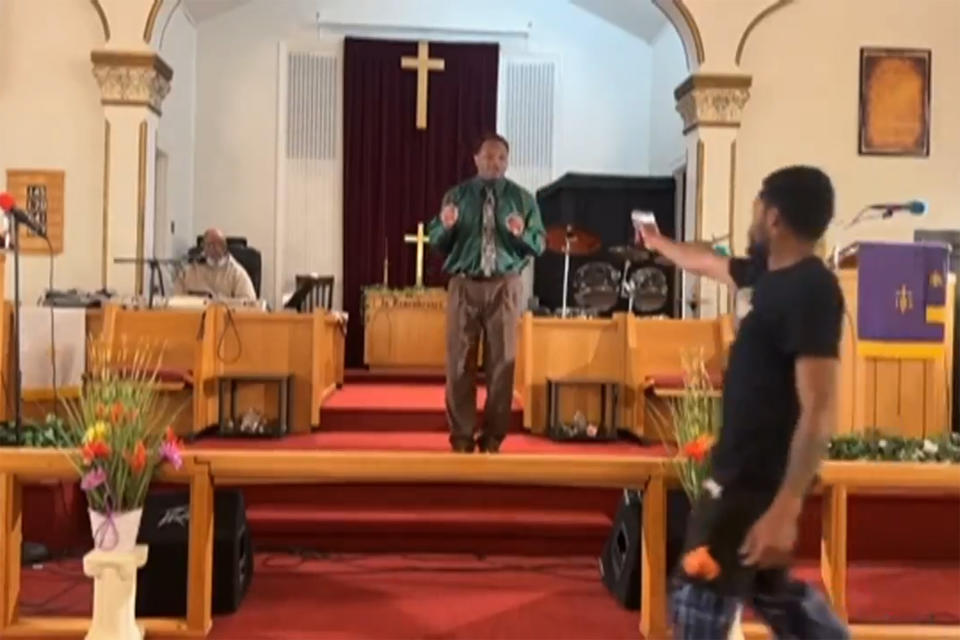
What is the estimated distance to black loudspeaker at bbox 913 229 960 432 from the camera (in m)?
6.32

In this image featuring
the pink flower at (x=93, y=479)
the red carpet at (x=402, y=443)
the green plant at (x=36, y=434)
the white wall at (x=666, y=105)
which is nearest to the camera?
the pink flower at (x=93, y=479)

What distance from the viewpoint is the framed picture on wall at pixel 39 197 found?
26.0 feet

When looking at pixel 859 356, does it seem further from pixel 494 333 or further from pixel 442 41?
pixel 442 41

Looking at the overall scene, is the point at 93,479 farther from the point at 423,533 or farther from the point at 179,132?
the point at 179,132

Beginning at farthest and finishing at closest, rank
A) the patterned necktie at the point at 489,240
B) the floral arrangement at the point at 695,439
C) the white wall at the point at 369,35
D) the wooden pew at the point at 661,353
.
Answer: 1. the white wall at the point at 369,35
2. the wooden pew at the point at 661,353
3. the patterned necktie at the point at 489,240
4. the floral arrangement at the point at 695,439

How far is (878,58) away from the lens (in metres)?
8.21

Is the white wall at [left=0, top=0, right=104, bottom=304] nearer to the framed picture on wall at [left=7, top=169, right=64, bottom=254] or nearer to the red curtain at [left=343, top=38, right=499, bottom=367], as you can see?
the framed picture on wall at [left=7, top=169, right=64, bottom=254]

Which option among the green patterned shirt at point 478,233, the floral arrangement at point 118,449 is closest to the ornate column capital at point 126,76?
the green patterned shirt at point 478,233

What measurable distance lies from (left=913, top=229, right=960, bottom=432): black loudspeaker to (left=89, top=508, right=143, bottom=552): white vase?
16.0 ft

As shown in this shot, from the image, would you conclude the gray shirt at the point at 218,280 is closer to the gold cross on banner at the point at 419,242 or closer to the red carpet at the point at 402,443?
the red carpet at the point at 402,443

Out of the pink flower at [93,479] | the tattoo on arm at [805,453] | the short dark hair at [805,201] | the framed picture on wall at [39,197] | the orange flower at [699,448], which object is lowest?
the pink flower at [93,479]

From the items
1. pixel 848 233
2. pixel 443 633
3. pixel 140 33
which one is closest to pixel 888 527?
pixel 443 633

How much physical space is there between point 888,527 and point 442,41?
25.4 ft

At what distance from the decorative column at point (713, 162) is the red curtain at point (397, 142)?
11.0 feet
